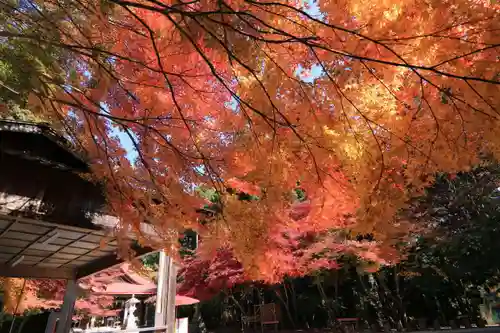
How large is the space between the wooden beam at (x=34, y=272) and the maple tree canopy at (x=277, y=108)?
3.62 meters

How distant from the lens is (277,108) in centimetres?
270

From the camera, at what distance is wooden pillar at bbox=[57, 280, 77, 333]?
5.86 meters

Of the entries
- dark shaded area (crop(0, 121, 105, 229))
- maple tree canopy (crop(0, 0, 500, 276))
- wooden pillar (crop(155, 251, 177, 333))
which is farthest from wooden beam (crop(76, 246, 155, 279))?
dark shaded area (crop(0, 121, 105, 229))

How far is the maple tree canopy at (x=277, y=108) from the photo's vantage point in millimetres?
2627

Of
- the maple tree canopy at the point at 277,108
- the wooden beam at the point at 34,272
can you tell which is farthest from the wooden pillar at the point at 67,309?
the maple tree canopy at the point at 277,108

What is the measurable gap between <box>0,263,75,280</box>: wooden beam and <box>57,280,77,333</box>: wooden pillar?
7.8 inches

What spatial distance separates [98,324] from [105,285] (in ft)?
40.0

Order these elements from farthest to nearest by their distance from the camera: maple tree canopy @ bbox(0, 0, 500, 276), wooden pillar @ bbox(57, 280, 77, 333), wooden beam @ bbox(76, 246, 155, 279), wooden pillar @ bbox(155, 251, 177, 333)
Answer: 1. wooden pillar @ bbox(57, 280, 77, 333)
2. wooden pillar @ bbox(155, 251, 177, 333)
3. wooden beam @ bbox(76, 246, 155, 279)
4. maple tree canopy @ bbox(0, 0, 500, 276)

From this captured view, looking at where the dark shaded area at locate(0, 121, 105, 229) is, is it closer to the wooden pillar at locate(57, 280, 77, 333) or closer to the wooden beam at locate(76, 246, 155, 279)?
the wooden beam at locate(76, 246, 155, 279)

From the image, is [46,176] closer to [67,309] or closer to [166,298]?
[166,298]

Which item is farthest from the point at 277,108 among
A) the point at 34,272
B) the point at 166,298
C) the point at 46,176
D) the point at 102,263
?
the point at 34,272

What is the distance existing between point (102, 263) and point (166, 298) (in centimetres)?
127

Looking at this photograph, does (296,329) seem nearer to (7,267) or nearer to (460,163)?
(7,267)

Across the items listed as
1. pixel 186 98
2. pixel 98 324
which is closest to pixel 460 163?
pixel 186 98
